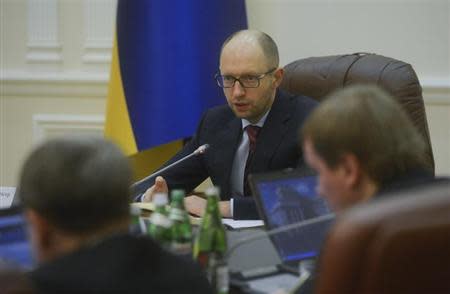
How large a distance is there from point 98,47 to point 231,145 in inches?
61.7

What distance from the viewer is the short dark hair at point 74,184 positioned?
1.23m

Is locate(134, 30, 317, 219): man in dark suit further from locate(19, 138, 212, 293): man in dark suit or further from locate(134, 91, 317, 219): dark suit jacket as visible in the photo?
locate(19, 138, 212, 293): man in dark suit

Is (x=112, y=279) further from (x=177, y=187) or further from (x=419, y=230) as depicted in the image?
(x=177, y=187)

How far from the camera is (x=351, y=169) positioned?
1509 millimetres

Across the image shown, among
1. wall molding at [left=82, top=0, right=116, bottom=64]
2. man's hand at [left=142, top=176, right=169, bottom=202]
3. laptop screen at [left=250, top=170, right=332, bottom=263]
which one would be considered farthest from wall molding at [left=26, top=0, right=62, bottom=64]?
laptop screen at [left=250, top=170, right=332, bottom=263]

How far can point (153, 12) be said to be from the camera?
362cm

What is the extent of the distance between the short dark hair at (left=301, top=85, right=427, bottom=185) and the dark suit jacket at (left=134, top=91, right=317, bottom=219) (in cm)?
120

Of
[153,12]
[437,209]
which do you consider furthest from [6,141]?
[437,209]

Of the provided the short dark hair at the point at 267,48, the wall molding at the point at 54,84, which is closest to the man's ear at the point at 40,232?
the short dark hair at the point at 267,48

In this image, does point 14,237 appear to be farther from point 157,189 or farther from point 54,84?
point 54,84

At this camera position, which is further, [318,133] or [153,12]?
[153,12]

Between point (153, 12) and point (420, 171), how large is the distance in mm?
2285

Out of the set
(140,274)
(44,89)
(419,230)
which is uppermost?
(419,230)

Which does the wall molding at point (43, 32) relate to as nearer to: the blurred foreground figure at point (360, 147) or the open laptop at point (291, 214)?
the open laptop at point (291, 214)
